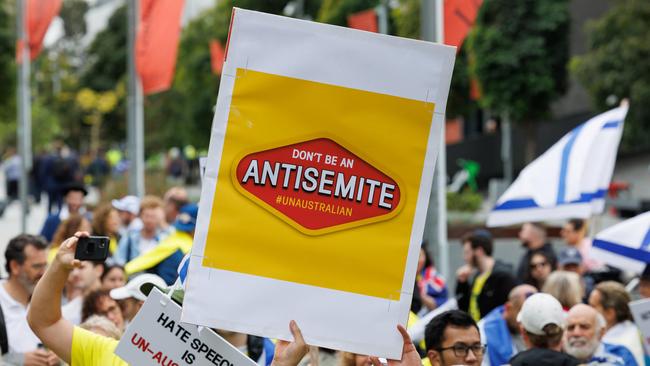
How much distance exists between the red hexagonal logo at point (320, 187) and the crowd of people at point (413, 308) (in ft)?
1.34

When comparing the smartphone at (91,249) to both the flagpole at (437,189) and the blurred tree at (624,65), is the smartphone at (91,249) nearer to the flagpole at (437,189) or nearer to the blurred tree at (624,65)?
the flagpole at (437,189)


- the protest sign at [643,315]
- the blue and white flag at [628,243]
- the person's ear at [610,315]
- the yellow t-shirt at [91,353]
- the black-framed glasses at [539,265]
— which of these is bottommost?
the yellow t-shirt at [91,353]

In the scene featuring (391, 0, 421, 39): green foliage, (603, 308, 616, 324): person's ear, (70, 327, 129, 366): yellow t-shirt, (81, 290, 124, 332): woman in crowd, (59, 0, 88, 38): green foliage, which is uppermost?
(59, 0, 88, 38): green foliage

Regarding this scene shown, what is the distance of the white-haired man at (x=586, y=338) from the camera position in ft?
22.5

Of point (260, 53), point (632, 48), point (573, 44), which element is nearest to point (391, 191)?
point (260, 53)

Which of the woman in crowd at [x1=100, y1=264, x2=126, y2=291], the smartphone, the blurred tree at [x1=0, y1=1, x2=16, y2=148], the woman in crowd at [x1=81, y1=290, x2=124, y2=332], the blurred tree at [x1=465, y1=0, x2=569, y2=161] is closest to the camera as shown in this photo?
the smartphone

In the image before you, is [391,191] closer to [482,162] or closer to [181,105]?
[482,162]

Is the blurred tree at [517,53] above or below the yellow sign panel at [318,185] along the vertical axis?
above

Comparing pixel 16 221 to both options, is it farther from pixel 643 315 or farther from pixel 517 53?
pixel 643 315

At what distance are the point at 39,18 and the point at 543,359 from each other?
14462 millimetres

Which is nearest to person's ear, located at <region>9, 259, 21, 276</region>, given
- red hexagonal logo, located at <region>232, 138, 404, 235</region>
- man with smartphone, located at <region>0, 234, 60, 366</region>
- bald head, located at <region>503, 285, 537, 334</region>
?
man with smartphone, located at <region>0, 234, 60, 366</region>

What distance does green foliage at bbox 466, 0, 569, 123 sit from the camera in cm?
3784

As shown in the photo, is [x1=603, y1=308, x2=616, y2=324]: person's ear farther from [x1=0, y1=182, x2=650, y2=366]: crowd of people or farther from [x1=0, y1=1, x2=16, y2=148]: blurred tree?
[x1=0, y1=1, x2=16, y2=148]: blurred tree

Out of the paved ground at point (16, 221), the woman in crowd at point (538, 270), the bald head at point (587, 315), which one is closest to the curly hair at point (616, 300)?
the bald head at point (587, 315)
